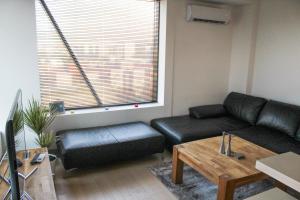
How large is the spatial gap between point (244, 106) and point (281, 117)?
0.63 metres

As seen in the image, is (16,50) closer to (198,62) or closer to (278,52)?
(198,62)

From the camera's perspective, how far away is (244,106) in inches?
152

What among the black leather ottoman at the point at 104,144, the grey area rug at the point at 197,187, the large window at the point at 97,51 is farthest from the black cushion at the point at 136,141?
the large window at the point at 97,51

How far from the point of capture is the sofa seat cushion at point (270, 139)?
9.32 feet

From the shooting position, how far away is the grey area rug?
245 cm

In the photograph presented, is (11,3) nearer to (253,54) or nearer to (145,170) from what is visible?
(145,170)

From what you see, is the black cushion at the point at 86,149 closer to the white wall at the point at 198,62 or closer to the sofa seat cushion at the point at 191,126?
the sofa seat cushion at the point at 191,126

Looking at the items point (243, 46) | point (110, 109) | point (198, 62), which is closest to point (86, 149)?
point (110, 109)

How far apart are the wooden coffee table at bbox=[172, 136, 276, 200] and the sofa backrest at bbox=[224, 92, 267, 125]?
0.96 m

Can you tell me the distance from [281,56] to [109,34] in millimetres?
2620

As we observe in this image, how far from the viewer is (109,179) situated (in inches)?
109

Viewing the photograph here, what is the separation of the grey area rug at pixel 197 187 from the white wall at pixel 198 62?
1.44 m

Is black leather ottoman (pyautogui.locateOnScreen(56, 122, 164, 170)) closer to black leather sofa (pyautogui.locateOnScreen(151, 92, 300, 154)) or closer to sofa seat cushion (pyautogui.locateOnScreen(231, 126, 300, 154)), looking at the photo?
black leather sofa (pyautogui.locateOnScreen(151, 92, 300, 154))

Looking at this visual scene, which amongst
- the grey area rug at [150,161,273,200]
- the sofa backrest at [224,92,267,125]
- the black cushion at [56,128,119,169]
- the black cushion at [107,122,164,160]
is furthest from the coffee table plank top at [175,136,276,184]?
the sofa backrest at [224,92,267,125]
